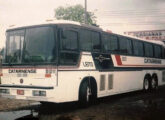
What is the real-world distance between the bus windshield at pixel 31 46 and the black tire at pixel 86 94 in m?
1.98

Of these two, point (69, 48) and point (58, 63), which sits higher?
point (69, 48)

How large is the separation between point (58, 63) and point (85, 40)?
216 centimetres

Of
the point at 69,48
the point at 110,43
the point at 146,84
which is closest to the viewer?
the point at 69,48

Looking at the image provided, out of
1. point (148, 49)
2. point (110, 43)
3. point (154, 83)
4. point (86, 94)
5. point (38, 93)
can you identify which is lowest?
point (154, 83)

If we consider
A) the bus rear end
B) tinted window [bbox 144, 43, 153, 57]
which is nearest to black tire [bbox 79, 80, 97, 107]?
the bus rear end

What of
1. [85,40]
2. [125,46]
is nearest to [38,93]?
[85,40]

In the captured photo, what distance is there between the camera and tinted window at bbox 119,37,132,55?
48.1 feet

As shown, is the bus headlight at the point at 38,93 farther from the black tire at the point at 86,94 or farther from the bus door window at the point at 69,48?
the black tire at the point at 86,94

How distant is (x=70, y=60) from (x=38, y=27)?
1.63m

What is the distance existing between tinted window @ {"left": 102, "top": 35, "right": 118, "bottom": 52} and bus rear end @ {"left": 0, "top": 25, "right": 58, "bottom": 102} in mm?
3621

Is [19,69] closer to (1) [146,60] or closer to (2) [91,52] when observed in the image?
(2) [91,52]

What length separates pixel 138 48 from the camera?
16703mm

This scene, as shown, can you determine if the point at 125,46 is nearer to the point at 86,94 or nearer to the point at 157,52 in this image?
the point at 86,94

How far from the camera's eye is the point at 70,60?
10422mm
